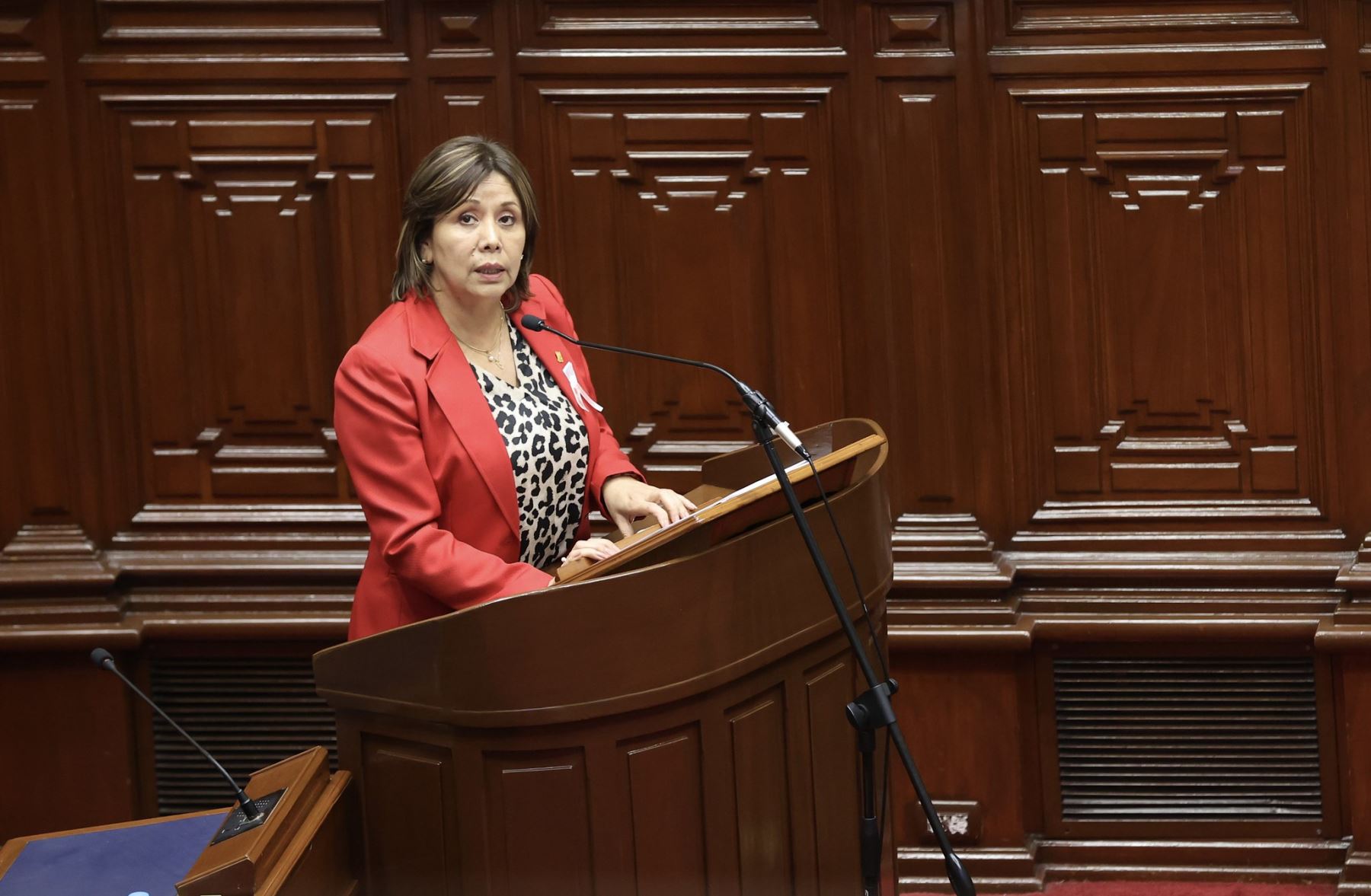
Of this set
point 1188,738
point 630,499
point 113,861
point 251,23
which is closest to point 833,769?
point 630,499

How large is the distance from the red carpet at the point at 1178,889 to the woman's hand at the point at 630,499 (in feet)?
5.04

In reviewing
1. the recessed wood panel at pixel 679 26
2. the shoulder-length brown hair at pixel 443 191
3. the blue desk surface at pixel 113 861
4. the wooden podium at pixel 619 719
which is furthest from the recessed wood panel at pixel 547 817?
the recessed wood panel at pixel 679 26

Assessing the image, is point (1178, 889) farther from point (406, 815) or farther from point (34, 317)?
point (34, 317)

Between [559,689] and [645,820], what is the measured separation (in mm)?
234

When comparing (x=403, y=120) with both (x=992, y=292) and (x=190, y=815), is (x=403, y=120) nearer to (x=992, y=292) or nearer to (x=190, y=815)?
(x=992, y=292)

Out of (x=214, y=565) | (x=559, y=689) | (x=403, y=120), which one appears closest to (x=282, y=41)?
(x=403, y=120)

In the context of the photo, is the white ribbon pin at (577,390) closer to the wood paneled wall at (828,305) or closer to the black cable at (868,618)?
the black cable at (868,618)

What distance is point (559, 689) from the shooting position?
2.30m

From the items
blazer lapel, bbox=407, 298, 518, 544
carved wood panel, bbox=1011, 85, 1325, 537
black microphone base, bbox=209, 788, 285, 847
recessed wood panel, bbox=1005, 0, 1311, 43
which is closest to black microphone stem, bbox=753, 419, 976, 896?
blazer lapel, bbox=407, 298, 518, 544

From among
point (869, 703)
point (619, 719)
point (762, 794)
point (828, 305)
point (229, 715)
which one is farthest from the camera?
point (229, 715)

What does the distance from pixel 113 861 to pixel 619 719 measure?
831 millimetres

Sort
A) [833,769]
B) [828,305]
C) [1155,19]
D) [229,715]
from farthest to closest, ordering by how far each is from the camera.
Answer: [229,715], [828,305], [1155,19], [833,769]

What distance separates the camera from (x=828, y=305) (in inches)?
159

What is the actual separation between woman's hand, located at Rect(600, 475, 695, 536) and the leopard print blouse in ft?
0.19
